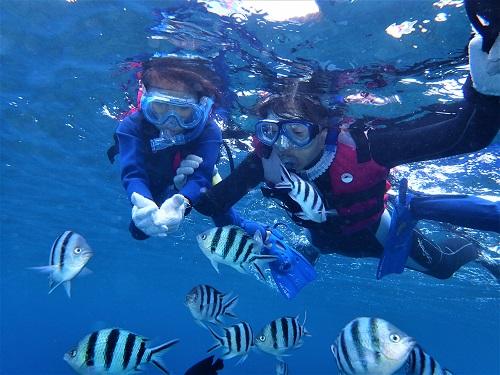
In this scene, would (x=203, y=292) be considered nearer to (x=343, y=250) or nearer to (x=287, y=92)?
(x=343, y=250)

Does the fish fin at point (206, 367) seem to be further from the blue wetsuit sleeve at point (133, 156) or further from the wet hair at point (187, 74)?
the wet hair at point (187, 74)

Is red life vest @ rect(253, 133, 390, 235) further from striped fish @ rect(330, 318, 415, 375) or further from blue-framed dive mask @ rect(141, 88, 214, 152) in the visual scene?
striped fish @ rect(330, 318, 415, 375)

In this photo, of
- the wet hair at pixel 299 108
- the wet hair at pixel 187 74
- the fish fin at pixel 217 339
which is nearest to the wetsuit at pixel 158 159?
the wet hair at pixel 187 74

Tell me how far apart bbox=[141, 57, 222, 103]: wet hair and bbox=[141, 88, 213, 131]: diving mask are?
2.53ft

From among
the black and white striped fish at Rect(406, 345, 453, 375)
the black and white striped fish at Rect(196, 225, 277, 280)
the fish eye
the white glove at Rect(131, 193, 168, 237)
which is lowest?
the black and white striped fish at Rect(406, 345, 453, 375)

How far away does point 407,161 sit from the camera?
719cm

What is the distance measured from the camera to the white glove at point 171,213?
4824 mm

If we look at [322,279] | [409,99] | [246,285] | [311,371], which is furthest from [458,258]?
[311,371]

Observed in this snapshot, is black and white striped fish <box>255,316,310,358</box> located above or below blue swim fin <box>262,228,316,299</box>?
above

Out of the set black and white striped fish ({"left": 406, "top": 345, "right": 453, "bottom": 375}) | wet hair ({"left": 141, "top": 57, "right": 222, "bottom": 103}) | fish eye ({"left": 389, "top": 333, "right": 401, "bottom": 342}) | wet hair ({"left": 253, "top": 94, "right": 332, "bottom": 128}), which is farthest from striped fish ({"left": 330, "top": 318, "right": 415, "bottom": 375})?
wet hair ({"left": 141, "top": 57, "right": 222, "bottom": 103})

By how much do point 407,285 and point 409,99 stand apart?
2805 cm

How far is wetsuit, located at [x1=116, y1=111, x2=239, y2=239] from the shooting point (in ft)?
22.1

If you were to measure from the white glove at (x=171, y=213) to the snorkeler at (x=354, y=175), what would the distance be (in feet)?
5.32

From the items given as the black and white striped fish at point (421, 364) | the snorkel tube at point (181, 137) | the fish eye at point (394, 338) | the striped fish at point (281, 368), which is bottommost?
the striped fish at point (281, 368)
